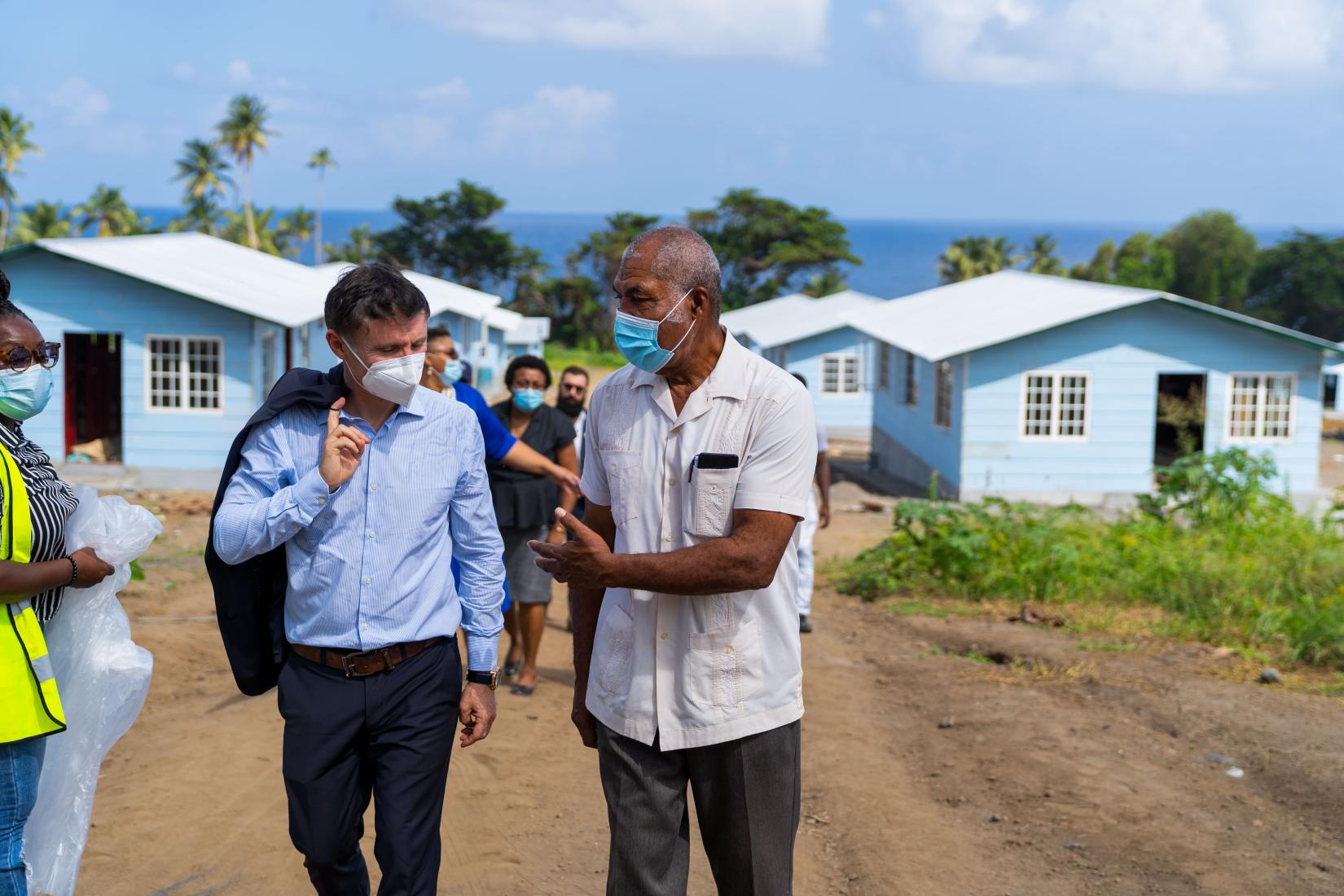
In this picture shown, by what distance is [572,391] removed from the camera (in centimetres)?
824

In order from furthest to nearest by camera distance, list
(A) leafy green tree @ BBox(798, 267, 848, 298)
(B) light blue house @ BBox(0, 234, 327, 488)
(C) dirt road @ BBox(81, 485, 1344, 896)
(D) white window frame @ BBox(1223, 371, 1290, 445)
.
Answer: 1. (A) leafy green tree @ BBox(798, 267, 848, 298)
2. (D) white window frame @ BBox(1223, 371, 1290, 445)
3. (B) light blue house @ BBox(0, 234, 327, 488)
4. (C) dirt road @ BBox(81, 485, 1344, 896)

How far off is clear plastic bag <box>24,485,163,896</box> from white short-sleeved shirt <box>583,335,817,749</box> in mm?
1333

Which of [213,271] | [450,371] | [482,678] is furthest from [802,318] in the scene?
[482,678]

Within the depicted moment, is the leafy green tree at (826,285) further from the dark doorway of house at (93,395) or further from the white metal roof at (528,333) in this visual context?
the dark doorway of house at (93,395)

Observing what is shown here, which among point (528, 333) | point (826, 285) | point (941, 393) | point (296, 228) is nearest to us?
point (941, 393)

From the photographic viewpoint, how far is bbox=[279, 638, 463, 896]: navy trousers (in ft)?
11.1

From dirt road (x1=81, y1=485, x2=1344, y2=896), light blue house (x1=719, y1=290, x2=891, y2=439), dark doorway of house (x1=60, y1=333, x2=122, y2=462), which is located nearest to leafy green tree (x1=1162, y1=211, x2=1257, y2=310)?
light blue house (x1=719, y1=290, x2=891, y2=439)

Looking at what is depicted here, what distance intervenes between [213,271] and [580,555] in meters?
20.4

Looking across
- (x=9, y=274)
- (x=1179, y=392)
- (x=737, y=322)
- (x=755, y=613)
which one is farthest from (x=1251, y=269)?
(x=755, y=613)

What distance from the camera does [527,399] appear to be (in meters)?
7.07

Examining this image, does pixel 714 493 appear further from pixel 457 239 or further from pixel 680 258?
pixel 457 239

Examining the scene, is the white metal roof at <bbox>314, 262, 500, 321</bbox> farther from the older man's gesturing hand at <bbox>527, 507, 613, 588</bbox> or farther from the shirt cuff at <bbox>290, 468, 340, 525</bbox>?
the older man's gesturing hand at <bbox>527, 507, 613, 588</bbox>

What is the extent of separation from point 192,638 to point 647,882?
6.12 metres

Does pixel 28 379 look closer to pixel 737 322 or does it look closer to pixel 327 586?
pixel 327 586
